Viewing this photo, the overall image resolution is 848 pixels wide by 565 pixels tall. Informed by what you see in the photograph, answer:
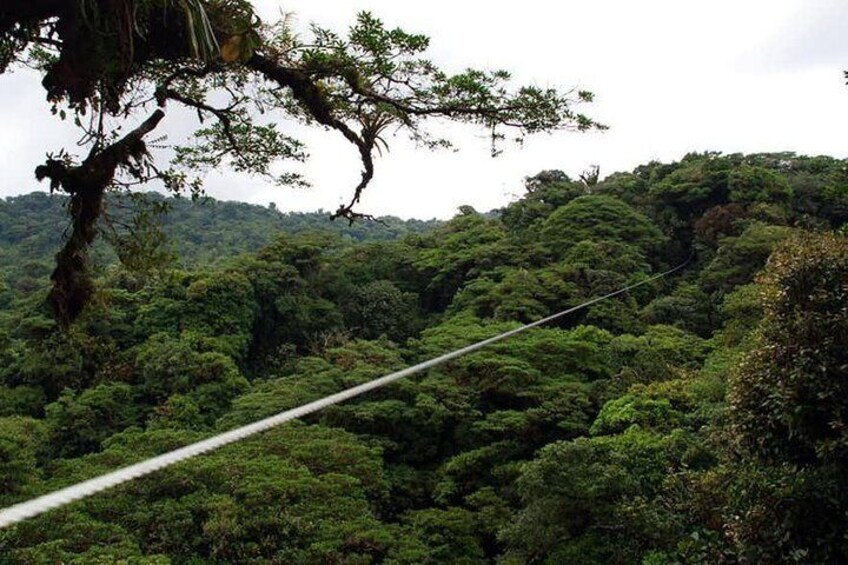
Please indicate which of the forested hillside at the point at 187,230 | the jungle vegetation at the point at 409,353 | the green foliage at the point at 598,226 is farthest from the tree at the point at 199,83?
the green foliage at the point at 598,226

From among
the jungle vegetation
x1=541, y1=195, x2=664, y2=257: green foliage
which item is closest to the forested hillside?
the jungle vegetation

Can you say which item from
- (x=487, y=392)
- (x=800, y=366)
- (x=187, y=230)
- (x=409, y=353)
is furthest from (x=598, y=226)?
(x=187, y=230)

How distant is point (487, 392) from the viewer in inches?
476

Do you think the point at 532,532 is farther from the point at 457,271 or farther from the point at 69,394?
the point at 457,271

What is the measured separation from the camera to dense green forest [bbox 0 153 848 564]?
403 centimetres

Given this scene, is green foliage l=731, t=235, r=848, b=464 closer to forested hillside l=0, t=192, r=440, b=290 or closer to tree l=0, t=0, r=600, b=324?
tree l=0, t=0, r=600, b=324

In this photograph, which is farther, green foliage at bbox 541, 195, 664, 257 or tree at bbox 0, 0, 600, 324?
green foliage at bbox 541, 195, 664, 257

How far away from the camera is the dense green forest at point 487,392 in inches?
159

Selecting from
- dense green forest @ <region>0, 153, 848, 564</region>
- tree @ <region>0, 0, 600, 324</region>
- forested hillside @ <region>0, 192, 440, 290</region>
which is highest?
forested hillside @ <region>0, 192, 440, 290</region>

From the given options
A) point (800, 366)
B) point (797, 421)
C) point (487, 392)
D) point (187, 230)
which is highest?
point (187, 230)

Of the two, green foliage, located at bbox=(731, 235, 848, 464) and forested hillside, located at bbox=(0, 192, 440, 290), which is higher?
forested hillside, located at bbox=(0, 192, 440, 290)

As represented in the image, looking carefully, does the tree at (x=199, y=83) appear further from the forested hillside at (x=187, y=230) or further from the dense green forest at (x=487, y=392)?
the forested hillside at (x=187, y=230)

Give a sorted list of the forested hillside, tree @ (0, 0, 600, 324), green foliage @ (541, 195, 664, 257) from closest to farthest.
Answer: tree @ (0, 0, 600, 324), green foliage @ (541, 195, 664, 257), the forested hillside

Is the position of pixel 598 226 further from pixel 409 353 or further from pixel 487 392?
pixel 487 392
